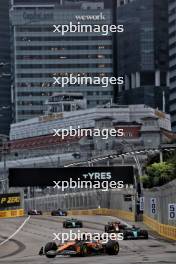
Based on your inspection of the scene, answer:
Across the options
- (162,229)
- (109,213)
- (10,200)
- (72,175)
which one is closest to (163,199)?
(162,229)

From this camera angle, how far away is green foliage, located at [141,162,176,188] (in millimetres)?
87625

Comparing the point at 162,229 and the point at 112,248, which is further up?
the point at 162,229

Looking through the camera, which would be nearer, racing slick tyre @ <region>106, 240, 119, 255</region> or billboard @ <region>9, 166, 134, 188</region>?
billboard @ <region>9, 166, 134, 188</region>

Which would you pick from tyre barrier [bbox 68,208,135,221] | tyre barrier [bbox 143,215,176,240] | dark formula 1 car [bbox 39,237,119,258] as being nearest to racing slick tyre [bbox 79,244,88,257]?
dark formula 1 car [bbox 39,237,119,258]

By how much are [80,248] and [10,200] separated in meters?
65.7

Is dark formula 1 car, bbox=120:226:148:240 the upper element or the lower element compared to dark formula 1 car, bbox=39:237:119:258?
upper

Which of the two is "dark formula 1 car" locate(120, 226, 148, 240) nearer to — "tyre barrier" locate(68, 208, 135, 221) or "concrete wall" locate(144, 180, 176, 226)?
"concrete wall" locate(144, 180, 176, 226)

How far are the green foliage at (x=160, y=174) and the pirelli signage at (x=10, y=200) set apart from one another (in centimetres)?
2276

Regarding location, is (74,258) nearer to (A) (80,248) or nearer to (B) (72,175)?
(A) (80,248)

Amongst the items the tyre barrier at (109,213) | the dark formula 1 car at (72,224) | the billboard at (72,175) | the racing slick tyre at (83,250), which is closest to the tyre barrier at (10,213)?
the tyre barrier at (109,213)

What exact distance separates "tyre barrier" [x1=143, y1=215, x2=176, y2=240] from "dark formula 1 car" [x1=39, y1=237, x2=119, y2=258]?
1605 cm

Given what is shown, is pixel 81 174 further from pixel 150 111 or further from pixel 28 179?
pixel 150 111

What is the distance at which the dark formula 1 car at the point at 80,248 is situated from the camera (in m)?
46.0

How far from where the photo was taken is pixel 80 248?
46.4 metres
